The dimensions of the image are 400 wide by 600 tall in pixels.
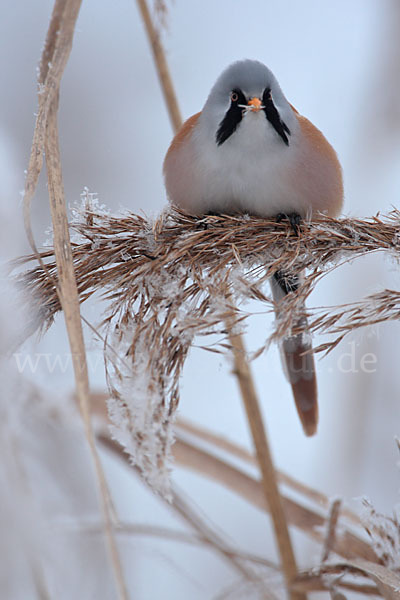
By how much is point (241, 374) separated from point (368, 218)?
47 centimetres

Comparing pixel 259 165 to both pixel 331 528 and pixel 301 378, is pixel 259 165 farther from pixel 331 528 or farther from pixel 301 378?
A: pixel 331 528

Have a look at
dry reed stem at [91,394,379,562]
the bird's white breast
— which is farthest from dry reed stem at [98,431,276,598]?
the bird's white breast

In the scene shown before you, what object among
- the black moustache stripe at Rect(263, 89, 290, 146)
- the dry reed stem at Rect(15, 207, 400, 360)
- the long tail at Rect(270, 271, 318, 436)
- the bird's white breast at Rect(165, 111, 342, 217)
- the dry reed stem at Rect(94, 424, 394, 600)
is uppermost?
the black moustache stripe at Rect(263, 89, 290, 146)

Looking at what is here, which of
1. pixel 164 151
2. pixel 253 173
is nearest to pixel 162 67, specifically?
pixel 253 173

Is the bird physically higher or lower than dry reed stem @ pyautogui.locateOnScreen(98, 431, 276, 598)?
higher

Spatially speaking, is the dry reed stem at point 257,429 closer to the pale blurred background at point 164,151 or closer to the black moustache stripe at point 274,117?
the pale blurred background at point 164,151

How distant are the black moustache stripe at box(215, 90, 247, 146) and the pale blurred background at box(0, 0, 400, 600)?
86 mm

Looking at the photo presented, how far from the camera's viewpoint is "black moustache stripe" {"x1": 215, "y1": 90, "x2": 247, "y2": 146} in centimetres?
110

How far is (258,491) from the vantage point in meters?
1.27

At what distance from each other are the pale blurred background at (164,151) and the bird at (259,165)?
7cm

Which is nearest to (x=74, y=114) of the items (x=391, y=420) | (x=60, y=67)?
(x=60, y=67)

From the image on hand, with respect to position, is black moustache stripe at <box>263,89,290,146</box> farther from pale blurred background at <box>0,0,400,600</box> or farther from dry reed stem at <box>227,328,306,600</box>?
dry reed stem at <box>227,328,306,600</box>

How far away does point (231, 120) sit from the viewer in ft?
3.74

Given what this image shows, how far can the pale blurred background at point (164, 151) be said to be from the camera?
42.6 inches
